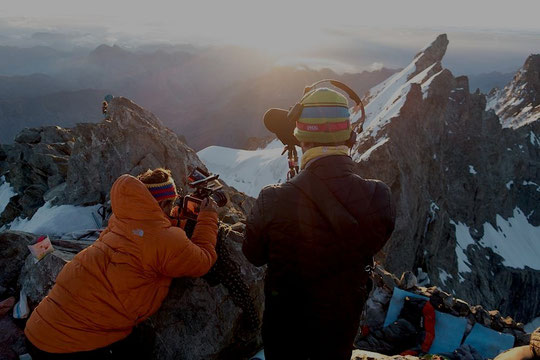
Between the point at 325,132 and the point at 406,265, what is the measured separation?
1563 inches

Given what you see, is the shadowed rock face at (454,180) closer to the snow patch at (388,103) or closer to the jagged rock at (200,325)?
the snow patch at (388,103)

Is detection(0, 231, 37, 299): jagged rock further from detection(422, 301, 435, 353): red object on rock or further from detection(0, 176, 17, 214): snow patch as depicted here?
detection(0, 176, 17, 214): snow patch

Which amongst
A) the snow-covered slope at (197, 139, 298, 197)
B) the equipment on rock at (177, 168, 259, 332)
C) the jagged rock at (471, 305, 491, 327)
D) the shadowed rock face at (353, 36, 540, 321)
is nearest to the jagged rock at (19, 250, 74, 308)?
the equipment on rock at (177, 168, 259, 332)

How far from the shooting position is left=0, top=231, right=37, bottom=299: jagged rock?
21.4 ft

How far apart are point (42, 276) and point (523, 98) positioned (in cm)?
16978

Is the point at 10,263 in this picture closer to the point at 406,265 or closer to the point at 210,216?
the point at 210,216

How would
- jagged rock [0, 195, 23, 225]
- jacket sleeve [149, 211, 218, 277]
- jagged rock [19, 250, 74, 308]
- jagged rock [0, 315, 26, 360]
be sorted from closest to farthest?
1. jacket sleeve [149, 211, 218, 277]
2. jagged rock [0, 315, 26, 360]
3. jagged rock [19, 250, 74, 308]
4. jagged rock [0, 195, 23, 225]

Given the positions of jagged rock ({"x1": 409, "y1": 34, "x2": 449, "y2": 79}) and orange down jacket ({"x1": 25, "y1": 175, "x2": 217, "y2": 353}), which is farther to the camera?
jagged rock ({"x1": 409, "y1": 34, "x2": 449, "y2": 79})

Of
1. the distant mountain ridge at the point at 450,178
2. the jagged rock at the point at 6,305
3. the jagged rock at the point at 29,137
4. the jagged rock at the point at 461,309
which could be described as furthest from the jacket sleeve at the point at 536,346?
the jagged rock at the point at 29,137

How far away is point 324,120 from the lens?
3.64 meters

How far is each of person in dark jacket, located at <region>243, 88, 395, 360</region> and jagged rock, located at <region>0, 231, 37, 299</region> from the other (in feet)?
17.0

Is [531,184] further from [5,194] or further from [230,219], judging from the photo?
[230,219]

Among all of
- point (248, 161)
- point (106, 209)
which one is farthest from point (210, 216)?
point (248, 161)

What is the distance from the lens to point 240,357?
5.93m
